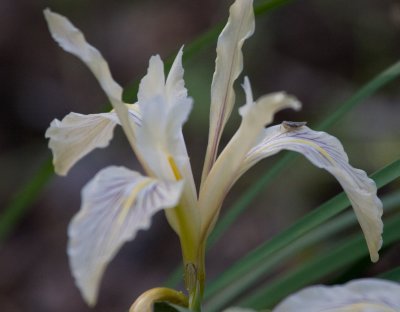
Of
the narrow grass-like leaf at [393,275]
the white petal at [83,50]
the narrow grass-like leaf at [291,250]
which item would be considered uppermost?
the white petal at [83,50]

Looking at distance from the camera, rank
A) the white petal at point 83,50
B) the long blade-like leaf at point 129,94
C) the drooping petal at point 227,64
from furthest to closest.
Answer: the long blade-like leaf at point 129,94, the drooping petal at point 227,64, the white petal at point 83,50

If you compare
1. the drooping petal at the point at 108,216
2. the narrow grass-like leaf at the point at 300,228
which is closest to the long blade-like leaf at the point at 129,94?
the narrow grass-like leaf at the point at 300,228

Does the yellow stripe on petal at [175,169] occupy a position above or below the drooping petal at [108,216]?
below

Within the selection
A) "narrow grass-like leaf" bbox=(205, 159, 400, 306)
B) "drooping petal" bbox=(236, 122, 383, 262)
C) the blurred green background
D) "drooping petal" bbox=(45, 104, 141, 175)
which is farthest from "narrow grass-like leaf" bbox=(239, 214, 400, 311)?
the blurred green background

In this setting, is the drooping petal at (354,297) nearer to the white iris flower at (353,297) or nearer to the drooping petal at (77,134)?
the white iris flower at (353,297)

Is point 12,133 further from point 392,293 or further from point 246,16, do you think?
point 392,293

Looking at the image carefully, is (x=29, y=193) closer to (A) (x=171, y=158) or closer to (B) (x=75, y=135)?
(B) (x=75, y=135)

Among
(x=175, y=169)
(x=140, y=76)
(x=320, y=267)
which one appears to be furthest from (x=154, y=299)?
(x=140, y=76)
